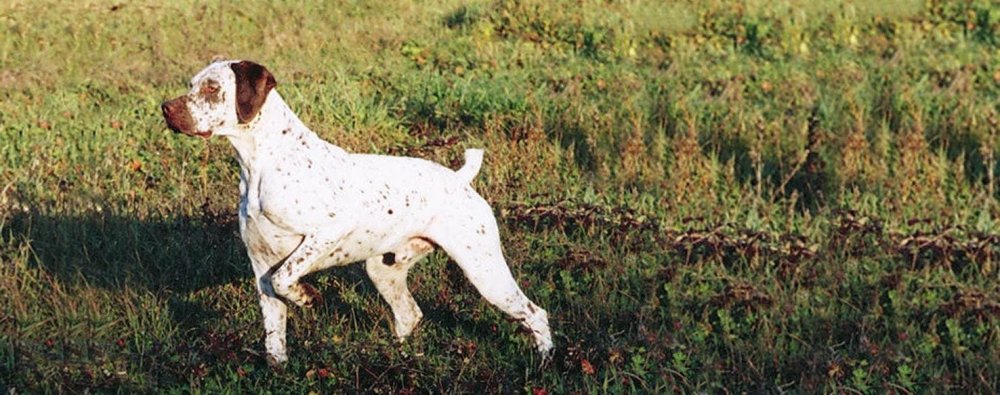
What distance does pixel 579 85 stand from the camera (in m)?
11.4

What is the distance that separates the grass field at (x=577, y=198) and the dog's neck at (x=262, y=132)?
3.48 ft

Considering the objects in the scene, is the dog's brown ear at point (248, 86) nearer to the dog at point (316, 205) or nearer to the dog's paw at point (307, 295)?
the dog at point (316, 205)

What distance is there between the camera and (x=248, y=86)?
5695 mm

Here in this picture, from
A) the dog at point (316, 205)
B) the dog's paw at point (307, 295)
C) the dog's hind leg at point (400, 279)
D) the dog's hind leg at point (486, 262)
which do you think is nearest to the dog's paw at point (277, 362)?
the dog at point (316, 205)

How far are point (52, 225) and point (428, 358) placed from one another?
302 cm

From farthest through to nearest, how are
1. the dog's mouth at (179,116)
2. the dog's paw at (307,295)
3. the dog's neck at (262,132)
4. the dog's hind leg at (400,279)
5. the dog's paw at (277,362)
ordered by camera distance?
1. the dog's hind leg at (400,279)
2. the dog's paw at (277,362)
3. the dog's paw at (307,295)
4. the dog's neck at (262,132)
5. the dog's mouth at (179,116)

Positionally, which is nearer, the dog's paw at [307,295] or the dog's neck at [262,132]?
the dog's neck at [262,132]

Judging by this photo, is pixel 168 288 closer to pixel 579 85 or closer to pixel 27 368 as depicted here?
pixel 27 368

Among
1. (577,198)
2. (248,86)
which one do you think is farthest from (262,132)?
(577,198)

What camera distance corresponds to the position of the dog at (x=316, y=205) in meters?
5.71

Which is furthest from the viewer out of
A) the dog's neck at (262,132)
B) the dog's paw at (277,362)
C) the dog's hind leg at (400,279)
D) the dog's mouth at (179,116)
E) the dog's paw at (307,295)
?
the dog's hind leg at (400,279)

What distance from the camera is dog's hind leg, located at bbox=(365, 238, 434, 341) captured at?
254 inches

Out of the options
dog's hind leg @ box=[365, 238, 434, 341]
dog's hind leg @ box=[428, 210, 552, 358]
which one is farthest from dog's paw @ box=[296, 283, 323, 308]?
dog's hind leg @ box=[428, 210, 552, 358]

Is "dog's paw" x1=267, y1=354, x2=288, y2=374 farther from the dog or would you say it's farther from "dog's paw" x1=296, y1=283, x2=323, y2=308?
"dog's paw" x1=296, y1=283, x2=323, y2=308
